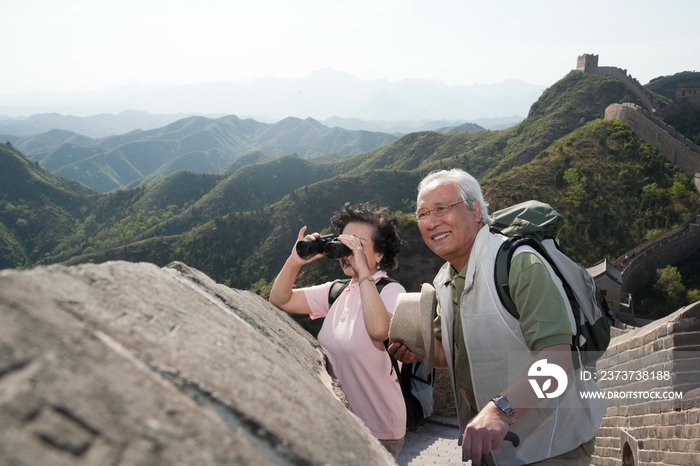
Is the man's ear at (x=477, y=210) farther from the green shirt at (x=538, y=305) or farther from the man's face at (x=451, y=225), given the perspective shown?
the green shirt at (x=538, y=305)

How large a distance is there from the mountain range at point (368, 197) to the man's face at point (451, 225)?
519 centimetres

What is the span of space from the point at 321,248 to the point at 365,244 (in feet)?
0.85

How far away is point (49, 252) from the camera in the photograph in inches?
2586

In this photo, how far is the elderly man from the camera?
187 centimetres

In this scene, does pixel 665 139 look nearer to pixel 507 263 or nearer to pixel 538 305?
pixel 507 263

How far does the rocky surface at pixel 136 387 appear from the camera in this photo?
0.68 m

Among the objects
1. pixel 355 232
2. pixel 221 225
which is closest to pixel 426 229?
pixel 355 232

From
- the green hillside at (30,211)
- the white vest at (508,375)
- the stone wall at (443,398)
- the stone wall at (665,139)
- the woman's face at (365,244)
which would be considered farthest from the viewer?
the green hillside at (30,211)

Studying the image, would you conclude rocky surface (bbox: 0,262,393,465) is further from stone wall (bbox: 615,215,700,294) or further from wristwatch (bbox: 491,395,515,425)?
stone wall (bbox: 615,215,700,294)

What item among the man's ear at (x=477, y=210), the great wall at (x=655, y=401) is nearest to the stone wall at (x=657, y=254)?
the great wall at (x=655, y=401)

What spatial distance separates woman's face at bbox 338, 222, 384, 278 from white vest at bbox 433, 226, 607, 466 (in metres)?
0.86

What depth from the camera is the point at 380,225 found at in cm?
298

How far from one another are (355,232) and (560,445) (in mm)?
1513

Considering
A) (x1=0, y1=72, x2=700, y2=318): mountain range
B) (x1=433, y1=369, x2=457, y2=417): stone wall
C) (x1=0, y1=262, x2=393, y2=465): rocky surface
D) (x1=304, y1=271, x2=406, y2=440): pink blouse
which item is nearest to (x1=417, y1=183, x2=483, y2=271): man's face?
(x1=304, y1=271, x2=406, y2=440): pink blouse
